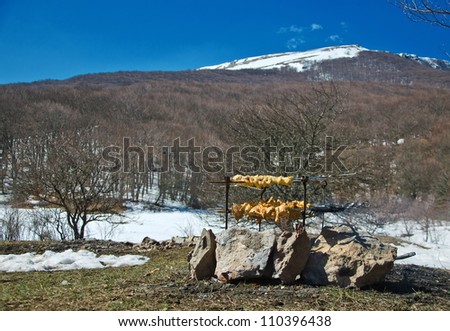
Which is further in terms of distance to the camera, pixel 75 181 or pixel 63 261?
pixel 75 181

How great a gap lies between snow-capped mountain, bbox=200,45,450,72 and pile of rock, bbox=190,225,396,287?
134 meters

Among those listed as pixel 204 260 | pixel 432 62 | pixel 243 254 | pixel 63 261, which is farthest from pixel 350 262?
pixel 432 62

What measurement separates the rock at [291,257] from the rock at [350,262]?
0.58 ft

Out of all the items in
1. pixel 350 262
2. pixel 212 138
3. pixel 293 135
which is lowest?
pixel 350 262

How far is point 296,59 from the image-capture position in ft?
518

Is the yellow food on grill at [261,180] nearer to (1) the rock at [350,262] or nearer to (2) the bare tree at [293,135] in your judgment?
(1) the rock at [350,262]

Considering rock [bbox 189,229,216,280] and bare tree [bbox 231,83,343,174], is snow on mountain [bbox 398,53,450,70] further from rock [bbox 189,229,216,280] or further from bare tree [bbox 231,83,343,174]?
rock [bbox 189,229,216,280]

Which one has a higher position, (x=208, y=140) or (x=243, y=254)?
(x=208, y=140)

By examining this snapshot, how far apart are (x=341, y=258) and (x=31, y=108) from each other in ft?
203

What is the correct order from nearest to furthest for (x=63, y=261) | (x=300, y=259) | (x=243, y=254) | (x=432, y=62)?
(x=300, y=259) → (x=243, y=254) → (x=63, y=261) → (x=432, y=62)

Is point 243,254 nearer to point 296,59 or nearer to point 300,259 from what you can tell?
point 300,259

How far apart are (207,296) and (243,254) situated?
0.82m

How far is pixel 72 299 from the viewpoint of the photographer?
5.03m

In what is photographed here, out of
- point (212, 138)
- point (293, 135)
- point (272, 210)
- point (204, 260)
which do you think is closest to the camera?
point (204, 260)
